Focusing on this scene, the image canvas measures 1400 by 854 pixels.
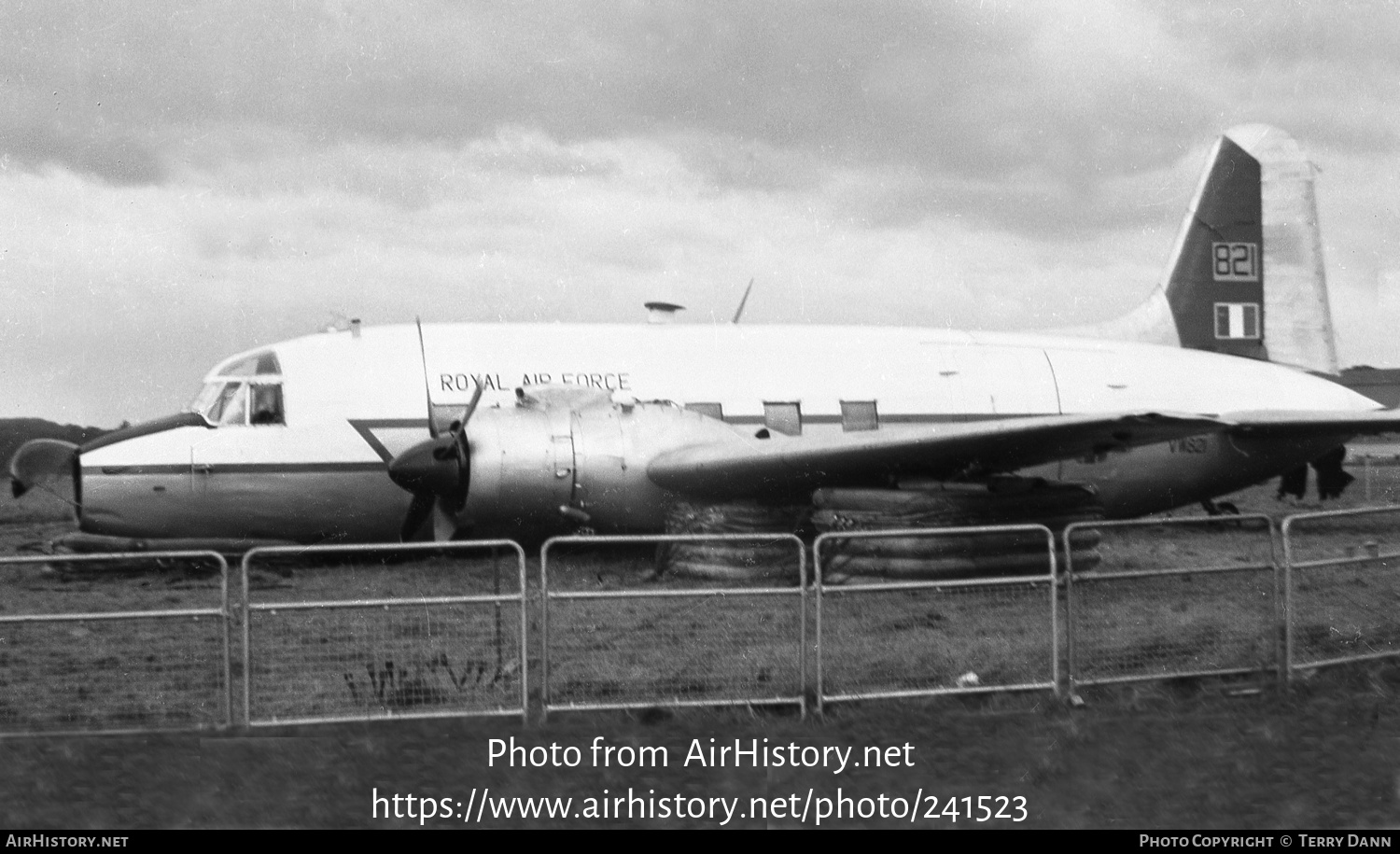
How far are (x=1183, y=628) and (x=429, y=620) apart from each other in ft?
14.8

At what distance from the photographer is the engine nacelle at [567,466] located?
41.9 feet

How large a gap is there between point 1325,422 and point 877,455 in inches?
215

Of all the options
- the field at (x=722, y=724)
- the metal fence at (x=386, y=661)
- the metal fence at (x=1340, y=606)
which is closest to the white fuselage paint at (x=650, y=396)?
the field at (x=722, y=724)

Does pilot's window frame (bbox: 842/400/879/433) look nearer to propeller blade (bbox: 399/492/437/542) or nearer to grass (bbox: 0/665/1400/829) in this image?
propeller blade (bbox: 399/492/437/542)

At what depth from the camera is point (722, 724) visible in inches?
267

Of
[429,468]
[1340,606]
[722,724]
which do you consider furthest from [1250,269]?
[722,724]

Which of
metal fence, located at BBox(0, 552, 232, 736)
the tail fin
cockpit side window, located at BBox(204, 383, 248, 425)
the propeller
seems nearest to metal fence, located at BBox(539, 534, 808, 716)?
metal fence, located at BBox(0, 552, 232, 736)

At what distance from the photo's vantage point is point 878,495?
12.9m

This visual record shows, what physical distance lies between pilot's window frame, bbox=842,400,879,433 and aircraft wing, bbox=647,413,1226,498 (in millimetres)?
2295

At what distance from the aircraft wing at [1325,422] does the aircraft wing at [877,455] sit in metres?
1.90

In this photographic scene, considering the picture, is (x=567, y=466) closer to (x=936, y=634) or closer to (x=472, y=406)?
(x=472, y=406)

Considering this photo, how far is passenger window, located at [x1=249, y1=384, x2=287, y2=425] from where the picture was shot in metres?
14.2
